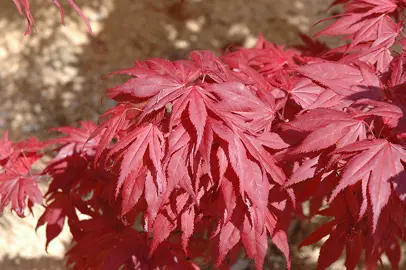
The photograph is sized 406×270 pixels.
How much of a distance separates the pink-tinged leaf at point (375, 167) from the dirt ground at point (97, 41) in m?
2.40

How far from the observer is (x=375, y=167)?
1.01 m

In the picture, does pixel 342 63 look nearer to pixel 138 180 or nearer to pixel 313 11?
pixel 138 180

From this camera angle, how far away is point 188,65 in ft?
4.25

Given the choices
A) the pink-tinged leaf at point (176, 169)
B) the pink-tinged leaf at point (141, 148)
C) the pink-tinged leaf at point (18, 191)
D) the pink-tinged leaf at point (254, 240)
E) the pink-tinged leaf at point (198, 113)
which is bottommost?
the pink-tinged leaf at point (254, 240)

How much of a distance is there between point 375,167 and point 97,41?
9.04 ft

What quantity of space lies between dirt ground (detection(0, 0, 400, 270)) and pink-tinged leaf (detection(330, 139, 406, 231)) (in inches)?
94.6

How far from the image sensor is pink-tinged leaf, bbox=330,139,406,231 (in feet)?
3.27

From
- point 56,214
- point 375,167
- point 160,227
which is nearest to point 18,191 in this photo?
point 56,214

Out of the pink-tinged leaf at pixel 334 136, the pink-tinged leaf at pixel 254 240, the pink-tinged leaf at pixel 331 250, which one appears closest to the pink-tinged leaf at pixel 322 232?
the pink-tinged leaf at pixel 331 250

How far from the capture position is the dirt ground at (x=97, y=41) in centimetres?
323

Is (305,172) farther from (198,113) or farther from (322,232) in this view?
(322,232)

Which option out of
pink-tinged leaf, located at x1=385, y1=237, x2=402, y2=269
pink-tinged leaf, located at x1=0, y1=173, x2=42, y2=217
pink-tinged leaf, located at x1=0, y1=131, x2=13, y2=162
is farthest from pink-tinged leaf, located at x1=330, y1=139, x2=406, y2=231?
pink-tinged leaf, located at x1=0, y1=131, x2=13, y2=162

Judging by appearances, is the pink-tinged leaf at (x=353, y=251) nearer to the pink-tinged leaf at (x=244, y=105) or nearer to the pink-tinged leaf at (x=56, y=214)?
the pink-tinged leaf at (x=244, y=105)

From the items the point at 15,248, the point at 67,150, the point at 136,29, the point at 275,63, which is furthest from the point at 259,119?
the point at 136,29
